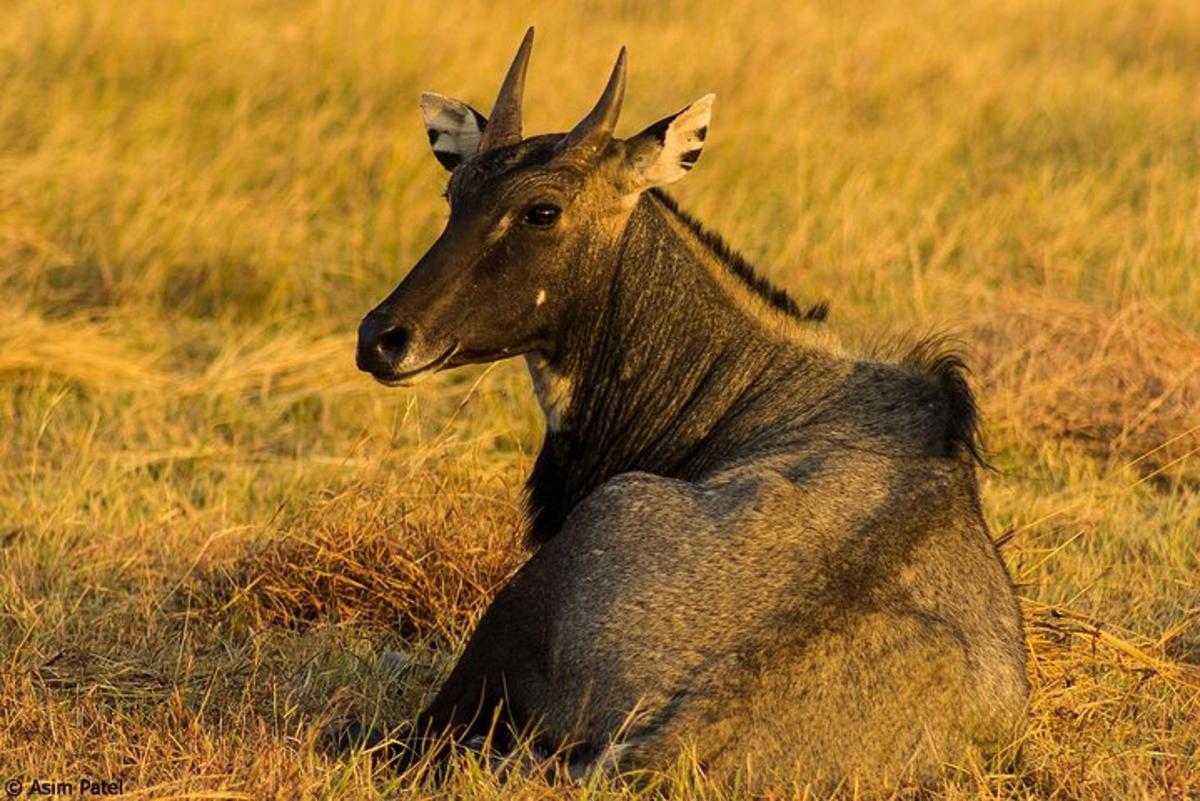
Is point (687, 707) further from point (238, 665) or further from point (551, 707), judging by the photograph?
point (238, 665)

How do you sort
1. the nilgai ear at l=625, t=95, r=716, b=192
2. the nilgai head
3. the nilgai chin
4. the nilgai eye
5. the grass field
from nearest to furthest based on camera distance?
the nilgai chin < the grass field < the nilgai head < the nilgai eye < the nilgai ear at l=625, t=95, r=716, b=192

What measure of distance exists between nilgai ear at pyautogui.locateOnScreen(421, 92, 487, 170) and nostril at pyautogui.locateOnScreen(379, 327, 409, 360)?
93cm

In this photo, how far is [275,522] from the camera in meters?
7.43

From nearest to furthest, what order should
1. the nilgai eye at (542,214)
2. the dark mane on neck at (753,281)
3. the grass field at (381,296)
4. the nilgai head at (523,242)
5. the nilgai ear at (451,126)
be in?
the grass field at (381,296), the nilgai head at (523,242), the nilgai eye at (542,214), the dark mane on neck at (753,281), the nilgai ear at (451,126)

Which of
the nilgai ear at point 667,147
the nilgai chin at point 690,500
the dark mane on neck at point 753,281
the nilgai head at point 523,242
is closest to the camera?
the nilgai chin at point 690,500

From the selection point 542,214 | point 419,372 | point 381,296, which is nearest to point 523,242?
point 542,214

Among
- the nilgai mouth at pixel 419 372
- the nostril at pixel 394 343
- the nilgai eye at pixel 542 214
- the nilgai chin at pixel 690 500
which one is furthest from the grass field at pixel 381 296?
the nilgai eye at pixel 542 214

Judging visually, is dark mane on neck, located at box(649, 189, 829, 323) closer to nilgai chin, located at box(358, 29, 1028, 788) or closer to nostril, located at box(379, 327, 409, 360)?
nilgai chin, located at box(358, 29, 1028, 788)

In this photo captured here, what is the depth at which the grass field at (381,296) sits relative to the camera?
6062mm

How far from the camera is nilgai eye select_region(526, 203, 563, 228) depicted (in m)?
6.29

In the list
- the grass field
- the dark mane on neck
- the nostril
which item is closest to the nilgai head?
the nostril

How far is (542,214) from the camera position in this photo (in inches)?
248

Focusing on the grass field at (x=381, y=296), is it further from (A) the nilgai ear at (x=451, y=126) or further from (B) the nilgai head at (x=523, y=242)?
(A) the nilgai ear at (x=451, y=126)

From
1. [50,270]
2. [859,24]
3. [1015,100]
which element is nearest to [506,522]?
[50,270]
